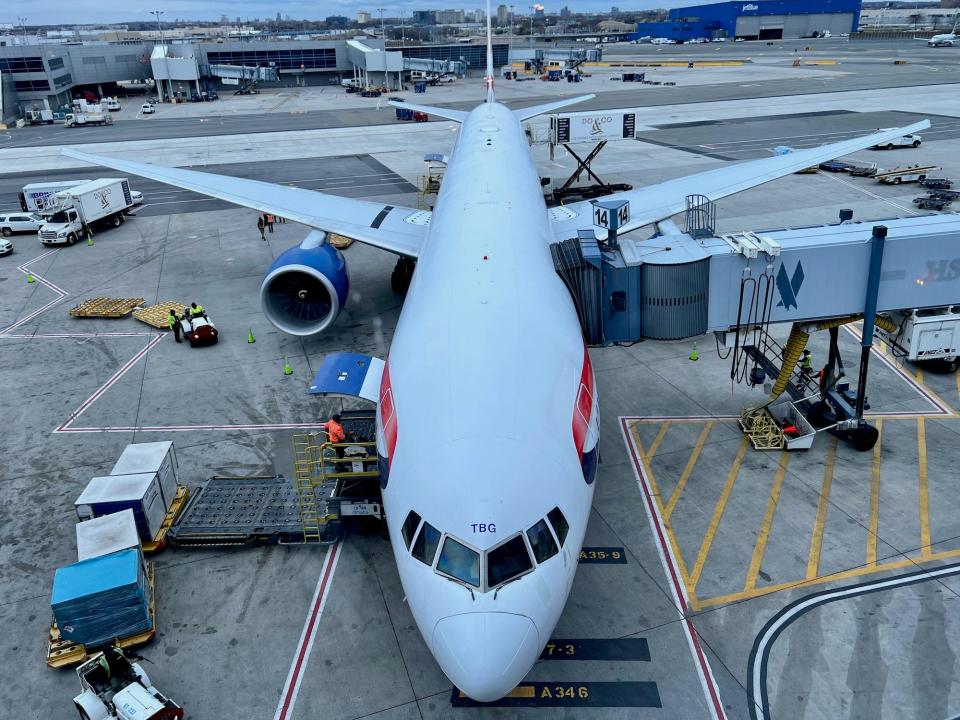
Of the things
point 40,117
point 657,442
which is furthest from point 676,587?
point 40,117

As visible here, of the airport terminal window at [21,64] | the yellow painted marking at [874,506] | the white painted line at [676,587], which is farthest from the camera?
the airport terminal window at [21,64]

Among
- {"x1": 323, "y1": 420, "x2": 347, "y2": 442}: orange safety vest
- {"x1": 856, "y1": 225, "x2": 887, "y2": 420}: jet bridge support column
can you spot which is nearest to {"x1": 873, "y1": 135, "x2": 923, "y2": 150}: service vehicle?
{"x1": 856, "y1": 225, "x2": 887, "y2": 420}: jet bridge support column

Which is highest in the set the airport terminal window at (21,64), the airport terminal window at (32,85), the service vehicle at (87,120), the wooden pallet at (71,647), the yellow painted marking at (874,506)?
the airport terminal window at (21,64)

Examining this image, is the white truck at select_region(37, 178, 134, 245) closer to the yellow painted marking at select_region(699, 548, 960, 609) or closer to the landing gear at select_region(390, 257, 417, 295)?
the landing gear at select_region(390, 257, 417, 295)

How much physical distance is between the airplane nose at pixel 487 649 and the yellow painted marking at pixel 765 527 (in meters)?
6.11

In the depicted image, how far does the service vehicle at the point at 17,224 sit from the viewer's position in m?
39.8

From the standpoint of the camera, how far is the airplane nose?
8.80 metres

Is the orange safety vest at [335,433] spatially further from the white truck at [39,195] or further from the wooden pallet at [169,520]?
the white truck at [39,195]

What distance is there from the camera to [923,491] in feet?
51.8

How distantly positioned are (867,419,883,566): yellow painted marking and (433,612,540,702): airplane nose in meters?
8.51

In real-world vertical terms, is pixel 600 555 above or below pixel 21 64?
below

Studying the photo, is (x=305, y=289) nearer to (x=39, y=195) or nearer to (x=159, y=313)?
(x=159, y=313)

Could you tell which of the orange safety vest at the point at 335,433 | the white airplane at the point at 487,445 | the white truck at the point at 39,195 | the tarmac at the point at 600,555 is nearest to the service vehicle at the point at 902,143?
the tarmac at the point at 600,555

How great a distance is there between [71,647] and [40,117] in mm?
101057
